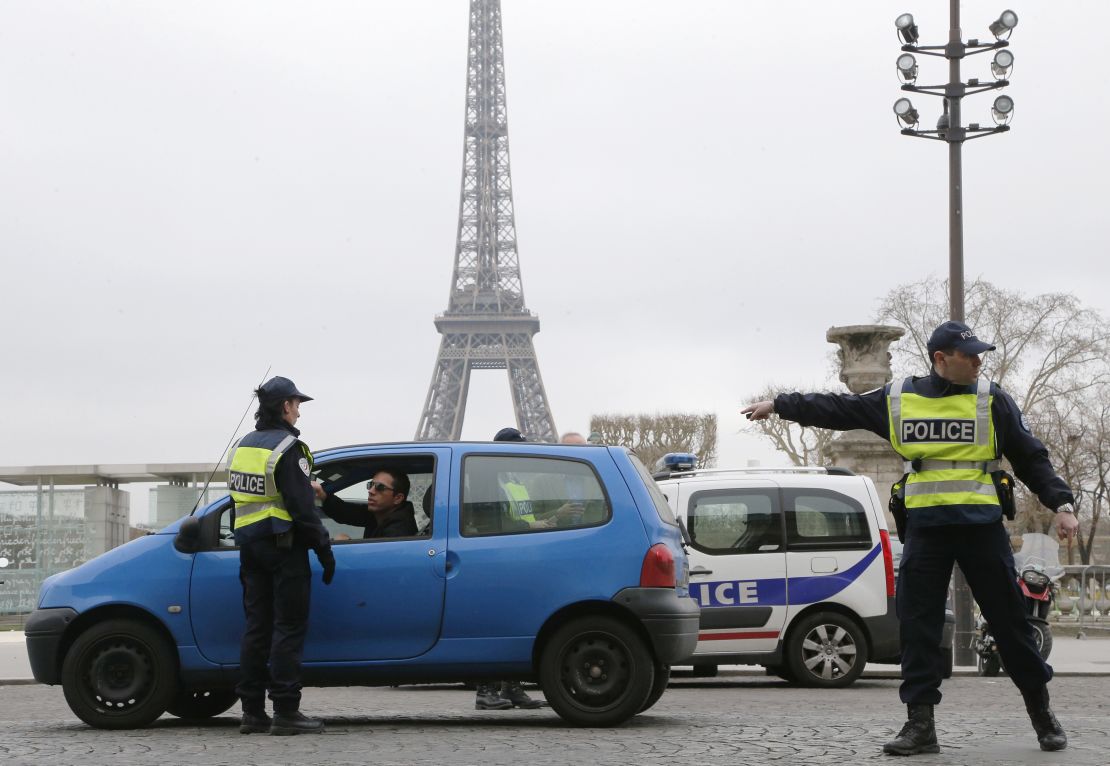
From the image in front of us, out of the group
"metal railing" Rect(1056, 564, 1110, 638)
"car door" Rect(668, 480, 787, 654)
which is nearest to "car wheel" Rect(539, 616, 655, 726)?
"car door" Rect(668, 480, 787, 654)

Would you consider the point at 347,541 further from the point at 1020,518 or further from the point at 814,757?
the point at 1020,518

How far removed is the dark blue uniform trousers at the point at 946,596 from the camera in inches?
260

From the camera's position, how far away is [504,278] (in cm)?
8919

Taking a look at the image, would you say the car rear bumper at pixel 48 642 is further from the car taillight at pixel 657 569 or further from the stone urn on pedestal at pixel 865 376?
the stone urn on pedestal at pixel 865 376

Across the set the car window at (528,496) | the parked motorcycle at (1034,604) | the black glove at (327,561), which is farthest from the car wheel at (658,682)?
the parked motorcycle at (1034,604)

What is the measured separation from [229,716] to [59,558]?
13.0m

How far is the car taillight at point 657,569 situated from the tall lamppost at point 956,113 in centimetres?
768

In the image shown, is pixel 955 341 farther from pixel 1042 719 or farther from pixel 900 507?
pixel 1042 719

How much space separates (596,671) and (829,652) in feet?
14.1

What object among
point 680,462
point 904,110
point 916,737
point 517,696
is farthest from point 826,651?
point 904,110

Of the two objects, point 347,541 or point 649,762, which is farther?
point 347,541

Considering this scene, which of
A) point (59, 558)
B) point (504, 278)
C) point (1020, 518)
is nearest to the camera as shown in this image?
point (59, 558)

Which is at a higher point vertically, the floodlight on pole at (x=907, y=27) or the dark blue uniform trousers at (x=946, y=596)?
the floodlight on pole at (x=907, y=27)

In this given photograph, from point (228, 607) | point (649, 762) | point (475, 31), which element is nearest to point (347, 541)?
point (228, 607)
